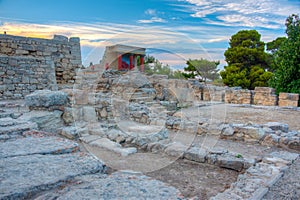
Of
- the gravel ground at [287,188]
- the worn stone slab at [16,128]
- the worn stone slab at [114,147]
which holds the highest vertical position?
the worn stone slab at [16,128]

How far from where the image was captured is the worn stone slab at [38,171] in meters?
1.96

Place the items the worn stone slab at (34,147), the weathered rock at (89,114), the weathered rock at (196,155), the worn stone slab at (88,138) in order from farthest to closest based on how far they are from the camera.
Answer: the weathered rock at (89,114) → the worn stone slab at (88,138) → the weathered rock at (196,155) → the worn stone slab at (34,147)

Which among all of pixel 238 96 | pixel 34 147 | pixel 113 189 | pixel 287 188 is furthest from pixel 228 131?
pixel 238 96

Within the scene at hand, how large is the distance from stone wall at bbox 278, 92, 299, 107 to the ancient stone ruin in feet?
4.87

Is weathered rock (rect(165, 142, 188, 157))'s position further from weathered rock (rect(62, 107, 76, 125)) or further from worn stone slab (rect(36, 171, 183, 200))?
weathered rock (rect(62, 107, 76, 125))

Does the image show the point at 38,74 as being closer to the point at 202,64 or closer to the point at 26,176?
the point at 26,176

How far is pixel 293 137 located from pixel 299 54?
1182 centimetres

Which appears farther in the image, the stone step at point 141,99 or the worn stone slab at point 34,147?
the stone step at point 141,99

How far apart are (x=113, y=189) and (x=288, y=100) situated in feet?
41.6

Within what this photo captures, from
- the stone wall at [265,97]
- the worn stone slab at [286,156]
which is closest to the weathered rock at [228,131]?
the worn stone slab at [286,156]

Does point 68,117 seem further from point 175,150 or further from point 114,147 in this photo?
point 175,150

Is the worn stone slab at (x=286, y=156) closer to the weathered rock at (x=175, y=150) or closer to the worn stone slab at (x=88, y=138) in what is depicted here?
the weathered rock at (x=175, y=150)

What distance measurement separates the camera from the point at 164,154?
14.0 ft

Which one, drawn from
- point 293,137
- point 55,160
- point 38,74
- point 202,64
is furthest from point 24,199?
point 202,64
